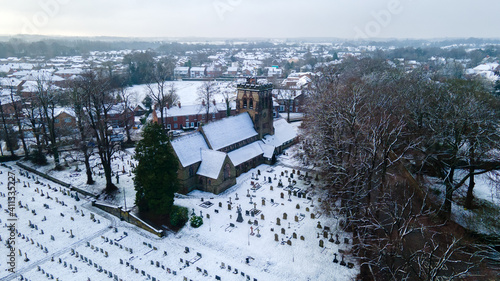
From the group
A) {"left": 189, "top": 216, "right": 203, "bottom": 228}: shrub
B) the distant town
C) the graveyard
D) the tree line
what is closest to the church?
the distant town

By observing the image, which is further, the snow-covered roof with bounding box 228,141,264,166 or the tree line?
the snow-covered roof with bounding box 228,141,264,166

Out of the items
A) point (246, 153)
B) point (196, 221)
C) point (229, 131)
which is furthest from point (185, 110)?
point (196, 221)

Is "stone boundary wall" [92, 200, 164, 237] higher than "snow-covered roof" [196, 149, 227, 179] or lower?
lower

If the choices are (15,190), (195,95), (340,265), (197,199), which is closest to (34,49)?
(195,95)

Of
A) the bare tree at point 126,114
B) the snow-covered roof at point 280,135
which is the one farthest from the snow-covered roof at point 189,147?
the bare tree at point 126,114

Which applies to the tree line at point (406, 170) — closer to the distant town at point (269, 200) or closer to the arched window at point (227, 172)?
the distant town at point (269, 200)

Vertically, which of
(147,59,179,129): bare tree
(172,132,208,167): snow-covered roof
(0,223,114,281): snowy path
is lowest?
(0,223,114,281): snowy path

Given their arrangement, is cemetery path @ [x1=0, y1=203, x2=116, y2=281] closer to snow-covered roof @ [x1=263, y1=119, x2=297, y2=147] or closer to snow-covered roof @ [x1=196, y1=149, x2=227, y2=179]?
snow-covered roof @ [x1=196, y1=149, x2=227, y2=179]
